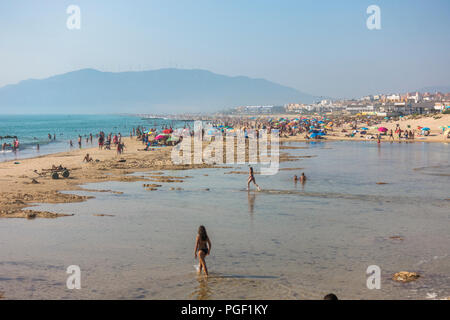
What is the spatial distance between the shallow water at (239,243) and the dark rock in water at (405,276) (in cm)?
19

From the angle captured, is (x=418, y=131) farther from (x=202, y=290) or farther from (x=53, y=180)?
(x=202, y=290)

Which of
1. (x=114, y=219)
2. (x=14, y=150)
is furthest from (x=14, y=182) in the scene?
(x=14, y=150)

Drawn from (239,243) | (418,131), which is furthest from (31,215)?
(418,131)

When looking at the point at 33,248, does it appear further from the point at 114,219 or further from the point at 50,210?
the point at 50,210

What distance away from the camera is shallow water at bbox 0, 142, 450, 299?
9.85 meters

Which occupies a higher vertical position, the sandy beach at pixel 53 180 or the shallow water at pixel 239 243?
the sandy beach at pixel 53 180

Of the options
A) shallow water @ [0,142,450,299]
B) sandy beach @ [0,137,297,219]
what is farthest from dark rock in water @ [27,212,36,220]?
shallow water @ [0,142,450,299]

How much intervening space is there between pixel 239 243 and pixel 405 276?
4.75m

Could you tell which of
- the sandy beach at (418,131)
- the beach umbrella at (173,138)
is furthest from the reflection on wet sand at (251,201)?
the sandy beach at (418,131)

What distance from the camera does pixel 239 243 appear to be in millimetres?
13219

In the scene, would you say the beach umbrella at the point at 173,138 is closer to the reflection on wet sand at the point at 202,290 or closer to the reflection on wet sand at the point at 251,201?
the reflection on wet sand at the point at 251,201

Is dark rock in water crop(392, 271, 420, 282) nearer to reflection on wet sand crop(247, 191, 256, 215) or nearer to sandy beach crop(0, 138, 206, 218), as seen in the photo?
reflection on wet sand crop(247, 191, 256, 215)

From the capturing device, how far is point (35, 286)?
32.0 ft

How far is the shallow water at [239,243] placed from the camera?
9.85m
